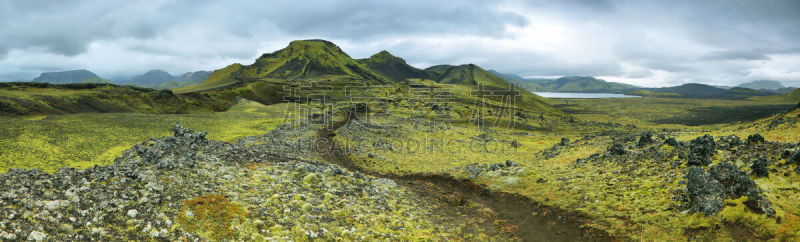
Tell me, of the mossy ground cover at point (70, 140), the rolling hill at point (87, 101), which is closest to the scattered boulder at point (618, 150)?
the mossy ground cover at point (70, 140)

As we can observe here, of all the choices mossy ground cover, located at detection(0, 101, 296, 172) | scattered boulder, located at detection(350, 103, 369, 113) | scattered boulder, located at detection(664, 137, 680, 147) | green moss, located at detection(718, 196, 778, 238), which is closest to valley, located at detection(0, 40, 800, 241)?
green moss, located at detection(718, 196, 778, 238)

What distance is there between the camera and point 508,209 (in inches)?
835

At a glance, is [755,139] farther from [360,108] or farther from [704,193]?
[360,108]

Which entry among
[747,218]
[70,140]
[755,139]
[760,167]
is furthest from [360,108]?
[747,218]

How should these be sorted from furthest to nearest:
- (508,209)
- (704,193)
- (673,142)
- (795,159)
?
(673,142)
(508,209)
(795,159)
(704,193)

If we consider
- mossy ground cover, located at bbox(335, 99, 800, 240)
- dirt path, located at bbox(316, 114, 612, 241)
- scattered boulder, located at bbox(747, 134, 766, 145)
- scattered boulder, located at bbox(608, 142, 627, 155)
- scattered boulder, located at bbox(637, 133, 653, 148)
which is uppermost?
scattered boulder, located at bbox(747, 134, 766, 145)

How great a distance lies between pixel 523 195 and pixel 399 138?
30.0 meters

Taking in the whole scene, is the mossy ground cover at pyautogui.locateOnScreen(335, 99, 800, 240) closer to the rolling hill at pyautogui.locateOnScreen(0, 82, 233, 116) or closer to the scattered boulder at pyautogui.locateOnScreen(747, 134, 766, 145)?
the scattered boulder at pyautogui.locateOnScreen(747, 134, 766, 145)

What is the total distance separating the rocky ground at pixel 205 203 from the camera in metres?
9.83

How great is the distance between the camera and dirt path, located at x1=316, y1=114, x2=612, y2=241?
17.0m

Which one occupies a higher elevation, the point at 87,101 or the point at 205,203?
the point at 87,101

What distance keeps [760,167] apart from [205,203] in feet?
88.3

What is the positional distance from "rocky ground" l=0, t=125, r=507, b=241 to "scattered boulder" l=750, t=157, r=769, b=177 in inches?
563

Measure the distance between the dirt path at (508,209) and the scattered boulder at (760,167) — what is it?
8.16 meters
